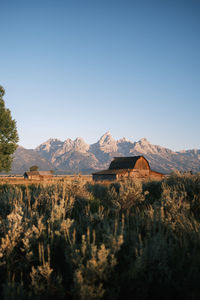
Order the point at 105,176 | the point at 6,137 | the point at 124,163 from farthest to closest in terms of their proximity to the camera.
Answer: the point at 124,163 → the point at 105,176 → the point at 6,137

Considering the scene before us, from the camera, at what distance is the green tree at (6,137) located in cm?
2477

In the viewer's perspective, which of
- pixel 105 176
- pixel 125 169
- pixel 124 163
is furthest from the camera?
pixel 124 163

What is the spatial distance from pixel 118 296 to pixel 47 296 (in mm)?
1085

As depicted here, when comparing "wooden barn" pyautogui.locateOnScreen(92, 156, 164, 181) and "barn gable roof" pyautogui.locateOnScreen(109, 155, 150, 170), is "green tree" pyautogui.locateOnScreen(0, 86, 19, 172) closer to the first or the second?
"wooden barn" pyautogui.locateOnScreen(92, 156, 164, 181)

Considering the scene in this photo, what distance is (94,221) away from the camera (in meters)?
5.01

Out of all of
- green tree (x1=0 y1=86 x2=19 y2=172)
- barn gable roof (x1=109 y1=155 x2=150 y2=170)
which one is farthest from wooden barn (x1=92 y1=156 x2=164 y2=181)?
green tree (x1=0 y1=86 x2=19 y2=172)

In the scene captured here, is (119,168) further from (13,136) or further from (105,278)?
(105,278)

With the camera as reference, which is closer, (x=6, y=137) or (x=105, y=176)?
(x=6, y=137)

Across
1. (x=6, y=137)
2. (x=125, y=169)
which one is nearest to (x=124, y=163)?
(x=125, y=169)

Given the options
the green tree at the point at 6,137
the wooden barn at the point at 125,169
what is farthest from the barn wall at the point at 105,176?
the green tree at the point at 6,137

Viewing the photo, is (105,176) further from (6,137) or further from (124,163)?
(6,137)

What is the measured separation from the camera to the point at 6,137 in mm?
25641

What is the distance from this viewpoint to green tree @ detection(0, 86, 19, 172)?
24766mm

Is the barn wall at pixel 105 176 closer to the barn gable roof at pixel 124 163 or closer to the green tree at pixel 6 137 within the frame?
the barn gable roof at pixel 124 163
